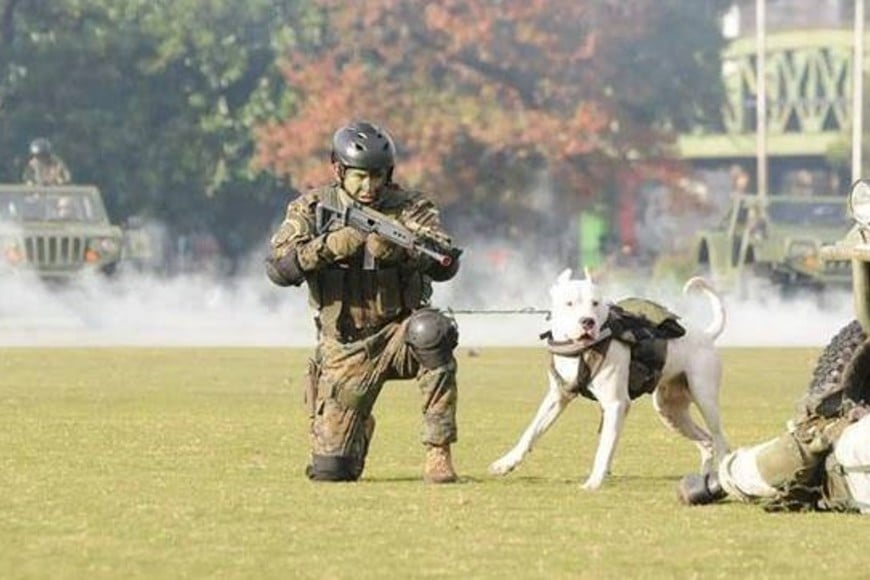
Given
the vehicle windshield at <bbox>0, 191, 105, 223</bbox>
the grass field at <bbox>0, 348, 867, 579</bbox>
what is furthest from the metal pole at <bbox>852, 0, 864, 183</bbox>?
the grass field at <bbox>0, 348, 867, 579</bbox>

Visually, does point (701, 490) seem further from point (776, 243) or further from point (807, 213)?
point (807, 213)

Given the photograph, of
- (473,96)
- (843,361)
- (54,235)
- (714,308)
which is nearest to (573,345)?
(843,361)

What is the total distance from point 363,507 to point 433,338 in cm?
170

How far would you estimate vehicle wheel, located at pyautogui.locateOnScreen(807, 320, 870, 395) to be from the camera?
1410 cm

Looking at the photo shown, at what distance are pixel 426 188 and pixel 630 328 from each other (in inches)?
1947

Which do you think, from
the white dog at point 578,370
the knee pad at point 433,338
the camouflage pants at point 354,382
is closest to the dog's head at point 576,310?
the white dog at point 578,370

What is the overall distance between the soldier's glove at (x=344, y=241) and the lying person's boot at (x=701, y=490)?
2305 mm

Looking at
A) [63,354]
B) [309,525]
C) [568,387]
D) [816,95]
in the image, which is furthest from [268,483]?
[816,95]

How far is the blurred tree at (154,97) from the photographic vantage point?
66.1 m

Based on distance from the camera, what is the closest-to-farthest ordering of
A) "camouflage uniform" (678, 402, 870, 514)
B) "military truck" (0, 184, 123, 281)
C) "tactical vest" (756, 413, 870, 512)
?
"camouflage uniform" (678, 402, 870, 514)
"tactical vest" (756, 413, 870, 512)
"military truck" (0, 184, 123, 281)

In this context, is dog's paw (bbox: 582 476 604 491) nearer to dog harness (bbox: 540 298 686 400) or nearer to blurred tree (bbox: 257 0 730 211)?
dog harness (bbox: 540 298 686 400)

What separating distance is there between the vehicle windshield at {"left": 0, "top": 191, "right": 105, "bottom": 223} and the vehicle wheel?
114 feet

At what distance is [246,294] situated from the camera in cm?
5550

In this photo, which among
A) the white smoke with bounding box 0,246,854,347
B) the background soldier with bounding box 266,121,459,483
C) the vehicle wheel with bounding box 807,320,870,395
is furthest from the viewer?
the white smoke with bounding box 0,246,854,347
